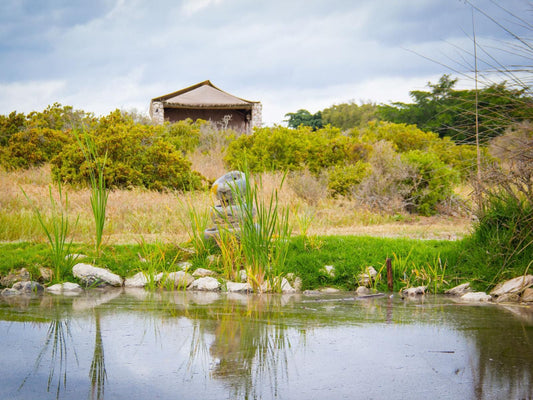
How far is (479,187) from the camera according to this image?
5.93 meters

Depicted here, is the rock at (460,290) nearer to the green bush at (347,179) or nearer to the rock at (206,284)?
the rock at (206,284)

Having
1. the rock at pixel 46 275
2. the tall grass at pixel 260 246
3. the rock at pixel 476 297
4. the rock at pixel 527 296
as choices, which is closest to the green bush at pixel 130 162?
the rock at pixel 46 275

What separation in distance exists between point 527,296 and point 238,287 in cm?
338

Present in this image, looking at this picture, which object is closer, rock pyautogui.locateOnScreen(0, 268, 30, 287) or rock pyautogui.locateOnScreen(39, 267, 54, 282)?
rock pyautogui.locateOnScreen(0, 268, 30, 287)

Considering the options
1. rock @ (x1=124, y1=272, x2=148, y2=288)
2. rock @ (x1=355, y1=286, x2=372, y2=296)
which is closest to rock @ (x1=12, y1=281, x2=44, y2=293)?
rock @ (x1=124, y1=272, x2=148, y2=288)

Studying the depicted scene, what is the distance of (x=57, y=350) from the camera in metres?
3.71

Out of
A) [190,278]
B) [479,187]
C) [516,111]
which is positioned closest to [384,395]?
[516,111]

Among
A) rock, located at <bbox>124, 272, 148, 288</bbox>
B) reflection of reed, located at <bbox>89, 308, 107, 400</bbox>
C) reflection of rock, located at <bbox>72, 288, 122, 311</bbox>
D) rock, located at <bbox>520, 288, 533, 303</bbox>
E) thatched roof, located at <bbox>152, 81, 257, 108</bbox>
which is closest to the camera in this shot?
reflection of reed, located at <bbox>89, 308, 107, 400</bbox>

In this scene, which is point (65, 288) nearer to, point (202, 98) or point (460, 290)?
point (460, 290)

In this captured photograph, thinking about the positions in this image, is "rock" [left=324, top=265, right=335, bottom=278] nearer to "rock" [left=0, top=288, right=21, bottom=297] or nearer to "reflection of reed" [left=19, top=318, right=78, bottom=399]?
"reflection of reed" [left=19, top=318, right=78, bottom=399]

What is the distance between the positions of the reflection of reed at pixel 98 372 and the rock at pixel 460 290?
4.35 metres

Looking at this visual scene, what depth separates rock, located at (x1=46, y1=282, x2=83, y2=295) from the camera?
661 centimetres

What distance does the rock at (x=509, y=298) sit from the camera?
587 centimetres

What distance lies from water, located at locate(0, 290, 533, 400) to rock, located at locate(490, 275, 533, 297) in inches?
24.0
